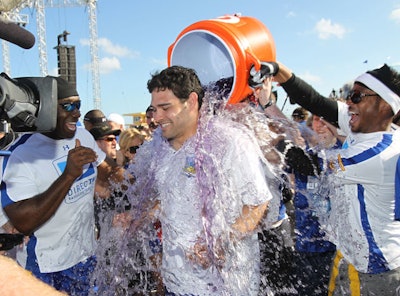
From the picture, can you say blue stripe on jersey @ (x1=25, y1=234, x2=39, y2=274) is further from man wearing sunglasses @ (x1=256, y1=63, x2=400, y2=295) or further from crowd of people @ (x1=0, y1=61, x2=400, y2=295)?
man wearing sunglasses @ (x1=256, y1=63, x2=400, y2=295)

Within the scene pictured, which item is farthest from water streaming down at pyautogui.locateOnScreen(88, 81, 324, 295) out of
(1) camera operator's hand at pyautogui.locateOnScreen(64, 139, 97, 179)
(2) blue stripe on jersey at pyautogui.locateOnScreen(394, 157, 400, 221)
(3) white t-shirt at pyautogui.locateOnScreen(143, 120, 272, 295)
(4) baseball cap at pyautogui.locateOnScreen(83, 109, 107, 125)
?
(4) baseball cap at pyautogui.locateOnScreen(83, 109, 107, 125)

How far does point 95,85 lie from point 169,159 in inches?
1010

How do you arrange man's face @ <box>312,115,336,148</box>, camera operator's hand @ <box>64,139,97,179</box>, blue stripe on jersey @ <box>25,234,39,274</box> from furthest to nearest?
1. man's face @ <box>312,115,336,148</box>
2. blue stripe on jersey @ <box>25,234,39,274</box>
3. camera operator's hand @ <box>64,139,97,179</box>

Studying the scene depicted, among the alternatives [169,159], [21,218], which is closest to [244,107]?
[169,159]

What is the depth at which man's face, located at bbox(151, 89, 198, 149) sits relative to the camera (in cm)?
242

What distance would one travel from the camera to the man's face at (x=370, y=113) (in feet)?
8.77

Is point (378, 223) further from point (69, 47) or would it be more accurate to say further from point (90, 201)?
point (69, 47)

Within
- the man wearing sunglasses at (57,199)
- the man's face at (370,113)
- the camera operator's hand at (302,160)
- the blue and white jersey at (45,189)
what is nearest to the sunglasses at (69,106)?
the man wearing sunglasses at (57,199)

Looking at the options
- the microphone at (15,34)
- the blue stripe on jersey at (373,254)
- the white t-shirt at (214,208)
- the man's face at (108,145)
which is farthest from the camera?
the man's face at (108,145)

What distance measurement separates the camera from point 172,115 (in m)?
2.41

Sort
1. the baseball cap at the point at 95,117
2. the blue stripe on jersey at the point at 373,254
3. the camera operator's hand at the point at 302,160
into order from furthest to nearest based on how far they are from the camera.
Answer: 1. the baseball cap at the point at 95,117
2. the camera operator's hand at the point at 302,160
3. the blue stripe on jersey at the point at 373,254

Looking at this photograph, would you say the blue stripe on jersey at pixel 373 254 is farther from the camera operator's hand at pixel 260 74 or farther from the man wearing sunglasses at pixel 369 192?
the camera operator's hand at pixel 260 74

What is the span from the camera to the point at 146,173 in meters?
2.76

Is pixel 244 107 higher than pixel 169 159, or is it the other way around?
pixel 244 107
